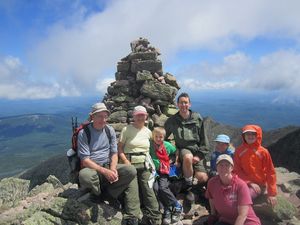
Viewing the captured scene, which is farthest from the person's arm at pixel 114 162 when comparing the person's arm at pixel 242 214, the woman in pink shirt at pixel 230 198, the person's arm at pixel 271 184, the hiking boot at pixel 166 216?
the person's arm at pixel 271 184

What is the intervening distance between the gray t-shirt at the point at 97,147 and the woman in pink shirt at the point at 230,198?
11.5 ft

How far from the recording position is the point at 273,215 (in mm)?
12398

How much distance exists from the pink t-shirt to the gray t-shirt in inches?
140

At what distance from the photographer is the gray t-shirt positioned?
11031mm

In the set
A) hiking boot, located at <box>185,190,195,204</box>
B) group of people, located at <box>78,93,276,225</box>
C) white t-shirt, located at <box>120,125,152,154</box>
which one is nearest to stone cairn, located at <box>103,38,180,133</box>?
hiking boot, located at <box>185,190,195,204</box>

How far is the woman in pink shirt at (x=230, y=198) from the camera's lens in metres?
9.77

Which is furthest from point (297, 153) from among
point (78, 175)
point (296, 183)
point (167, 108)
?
point (78, 175)

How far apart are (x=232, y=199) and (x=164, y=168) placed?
3.20 meters

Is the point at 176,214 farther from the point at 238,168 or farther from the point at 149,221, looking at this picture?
the point at 238,168

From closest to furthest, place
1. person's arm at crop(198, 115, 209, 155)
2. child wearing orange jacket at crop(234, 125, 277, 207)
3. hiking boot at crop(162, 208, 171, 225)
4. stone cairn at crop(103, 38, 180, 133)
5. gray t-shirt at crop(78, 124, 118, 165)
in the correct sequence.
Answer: gray t-shirt at crop(78, 124, 118, 165)
child wearing orange jacket at crop(234, 125, 277, 207)
hiking boot at crop(162, 208, 171, 225)
person's arm at crop(198, 115, 209, 155)
stone cairn at crop(103, 38, 180, 133)

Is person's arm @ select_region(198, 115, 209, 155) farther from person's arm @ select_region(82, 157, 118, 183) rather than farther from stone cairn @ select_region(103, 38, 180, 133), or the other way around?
stone cairn @ select_region(103, 38, 180, 133)

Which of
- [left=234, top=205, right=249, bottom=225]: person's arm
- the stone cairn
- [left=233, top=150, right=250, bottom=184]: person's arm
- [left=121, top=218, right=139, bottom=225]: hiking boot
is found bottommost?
[left=121, top=218, right=139, bottom=225]: hiking boot

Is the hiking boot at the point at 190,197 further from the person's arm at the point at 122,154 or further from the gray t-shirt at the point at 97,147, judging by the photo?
the gray t-shirt at the point at 97,147

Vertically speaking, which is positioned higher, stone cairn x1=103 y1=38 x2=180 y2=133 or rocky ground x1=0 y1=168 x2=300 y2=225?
stone cairn x1=103 y1=38 x2=180 y2=133
